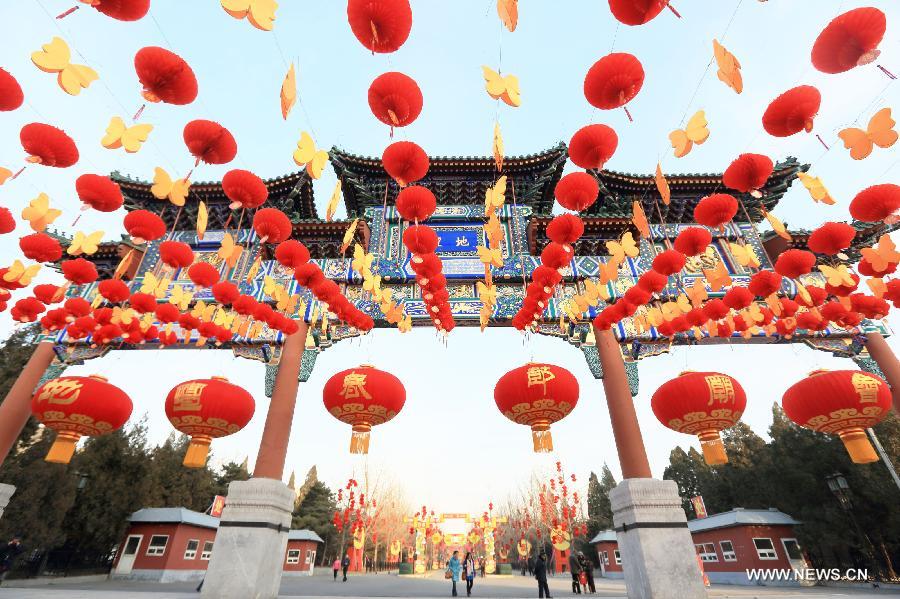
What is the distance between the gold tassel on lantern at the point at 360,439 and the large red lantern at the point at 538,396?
1949mm

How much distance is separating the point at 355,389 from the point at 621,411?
183 inches

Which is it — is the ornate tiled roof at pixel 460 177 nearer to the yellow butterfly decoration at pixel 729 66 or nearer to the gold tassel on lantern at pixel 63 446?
the gold tassel on lantern at pixel 63 446

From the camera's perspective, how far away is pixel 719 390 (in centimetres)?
553

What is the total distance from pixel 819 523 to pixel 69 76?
70.5ft

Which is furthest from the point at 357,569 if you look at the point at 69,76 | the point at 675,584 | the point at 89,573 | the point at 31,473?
the point at 69,76

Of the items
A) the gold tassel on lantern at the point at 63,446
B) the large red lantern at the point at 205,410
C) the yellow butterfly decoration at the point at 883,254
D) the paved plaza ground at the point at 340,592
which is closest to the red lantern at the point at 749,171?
the yellow butterfly decoration at the point at 883,254

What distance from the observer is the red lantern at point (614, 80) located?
111 inches

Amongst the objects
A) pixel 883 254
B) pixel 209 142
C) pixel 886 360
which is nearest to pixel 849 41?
pixel 883 254

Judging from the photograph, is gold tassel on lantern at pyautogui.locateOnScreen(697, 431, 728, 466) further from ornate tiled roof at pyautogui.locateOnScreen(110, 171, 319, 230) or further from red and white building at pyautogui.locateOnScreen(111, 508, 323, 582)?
red and white building at pyautogui.locateOnScreen(111, 508, 323, 582)

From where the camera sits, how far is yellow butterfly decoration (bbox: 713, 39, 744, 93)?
2.58 meters

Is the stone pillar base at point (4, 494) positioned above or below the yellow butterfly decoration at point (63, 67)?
below

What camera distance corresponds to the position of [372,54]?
261 cm

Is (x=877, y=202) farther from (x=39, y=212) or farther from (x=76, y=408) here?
(x=76, y=408)

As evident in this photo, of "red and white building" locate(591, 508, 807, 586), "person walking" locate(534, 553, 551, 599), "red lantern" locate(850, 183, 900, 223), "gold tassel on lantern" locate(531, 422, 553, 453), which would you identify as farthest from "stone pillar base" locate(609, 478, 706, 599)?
"red and white building" locate(591, 508, 807, 586)
